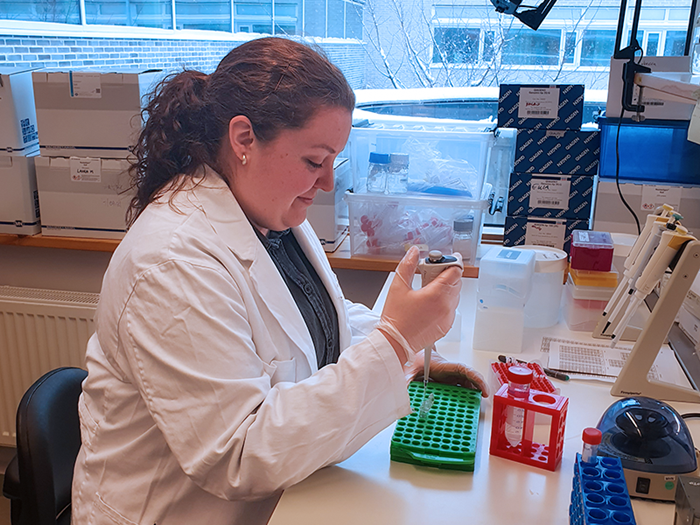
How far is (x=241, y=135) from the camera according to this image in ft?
3.54

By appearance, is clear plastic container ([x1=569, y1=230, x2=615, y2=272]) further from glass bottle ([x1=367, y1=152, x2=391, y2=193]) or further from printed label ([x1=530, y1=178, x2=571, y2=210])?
glass bottle ([x1=367, y1=152, x2=391, y2=193])

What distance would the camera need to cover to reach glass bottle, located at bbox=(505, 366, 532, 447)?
3.51ft

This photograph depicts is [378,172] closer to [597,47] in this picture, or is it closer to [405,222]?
[405,222]

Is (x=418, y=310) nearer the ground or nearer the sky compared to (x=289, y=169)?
nearer the ground

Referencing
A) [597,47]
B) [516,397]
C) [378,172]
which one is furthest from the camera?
[597,47]

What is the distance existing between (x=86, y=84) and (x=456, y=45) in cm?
144

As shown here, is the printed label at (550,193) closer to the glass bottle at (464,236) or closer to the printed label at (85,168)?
the glass bottle at (464,236)

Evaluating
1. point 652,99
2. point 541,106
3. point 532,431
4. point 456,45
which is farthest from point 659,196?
point 532,431

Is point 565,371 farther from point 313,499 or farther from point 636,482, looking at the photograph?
point 313,499

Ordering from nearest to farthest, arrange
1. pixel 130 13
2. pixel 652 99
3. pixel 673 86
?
pixel 673 86, pixel 652 99, pixel 130 13

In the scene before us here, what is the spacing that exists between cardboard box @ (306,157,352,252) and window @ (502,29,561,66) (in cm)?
83

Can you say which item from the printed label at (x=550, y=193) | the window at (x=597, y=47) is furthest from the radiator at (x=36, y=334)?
the window at (x=597, y=47)

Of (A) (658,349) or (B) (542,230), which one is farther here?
(B) (542,230)

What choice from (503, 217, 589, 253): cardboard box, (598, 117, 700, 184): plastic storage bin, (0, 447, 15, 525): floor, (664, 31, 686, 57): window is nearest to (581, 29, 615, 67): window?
(664, 31, 686, 57): window
